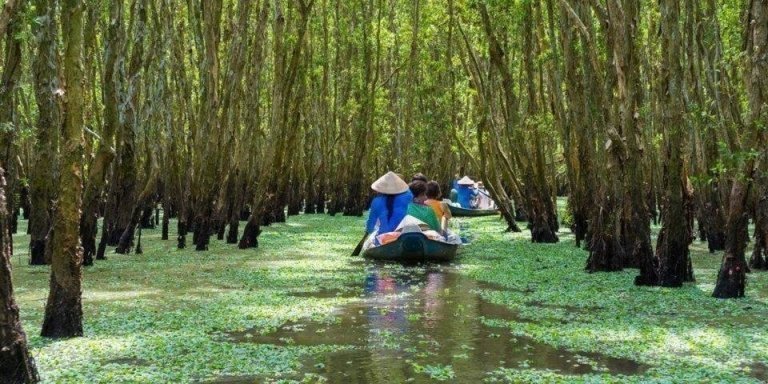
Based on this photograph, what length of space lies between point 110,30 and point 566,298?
346 inches

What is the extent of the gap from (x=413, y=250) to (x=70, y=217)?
9.62 metres

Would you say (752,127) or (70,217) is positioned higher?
(752,127)

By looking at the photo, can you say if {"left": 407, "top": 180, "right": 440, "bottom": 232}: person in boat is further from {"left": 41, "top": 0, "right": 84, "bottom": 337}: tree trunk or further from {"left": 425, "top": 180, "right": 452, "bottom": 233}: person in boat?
{"left": 41, "top": 0, "right": 84, "bottom": 337}: tree trunk

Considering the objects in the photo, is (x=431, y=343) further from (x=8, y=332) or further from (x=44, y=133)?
(x=44, y=133)

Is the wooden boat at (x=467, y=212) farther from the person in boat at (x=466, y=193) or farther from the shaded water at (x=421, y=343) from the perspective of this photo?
the shaded water at (x=421, y=343)

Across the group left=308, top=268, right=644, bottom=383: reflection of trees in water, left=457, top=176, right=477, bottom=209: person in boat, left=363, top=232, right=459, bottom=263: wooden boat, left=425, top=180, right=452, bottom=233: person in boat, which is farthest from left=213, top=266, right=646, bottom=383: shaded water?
left=457, top=176, right=477, bottom=209: person in boat

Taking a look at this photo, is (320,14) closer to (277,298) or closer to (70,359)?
(277,298)

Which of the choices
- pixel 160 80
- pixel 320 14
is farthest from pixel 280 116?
pixel 320 14

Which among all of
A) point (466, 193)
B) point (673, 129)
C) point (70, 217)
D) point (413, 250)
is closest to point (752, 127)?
point (673, 129)

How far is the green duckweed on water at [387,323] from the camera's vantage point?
25.6 feet

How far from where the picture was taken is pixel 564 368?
7.93m

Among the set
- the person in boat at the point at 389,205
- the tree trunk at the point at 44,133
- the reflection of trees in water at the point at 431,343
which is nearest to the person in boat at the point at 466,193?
the person in boat at the point at 389,205

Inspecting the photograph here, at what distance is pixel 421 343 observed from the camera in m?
9.08

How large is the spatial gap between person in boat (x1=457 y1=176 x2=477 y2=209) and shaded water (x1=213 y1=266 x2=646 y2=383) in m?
27.2
